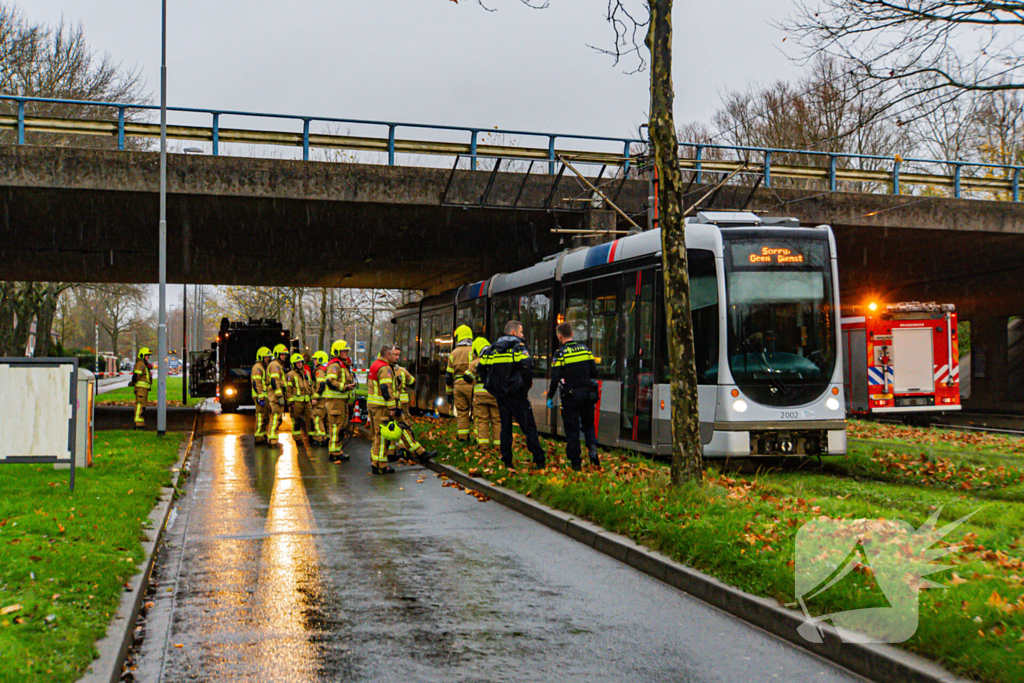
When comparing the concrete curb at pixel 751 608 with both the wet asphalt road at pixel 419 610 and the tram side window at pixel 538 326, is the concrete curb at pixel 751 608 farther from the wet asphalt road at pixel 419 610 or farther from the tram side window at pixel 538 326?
the tram side window at pixel 538 326

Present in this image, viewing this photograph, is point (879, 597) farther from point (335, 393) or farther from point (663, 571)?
Result: point (335, 393)

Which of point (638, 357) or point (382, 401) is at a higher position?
point (638, 357)

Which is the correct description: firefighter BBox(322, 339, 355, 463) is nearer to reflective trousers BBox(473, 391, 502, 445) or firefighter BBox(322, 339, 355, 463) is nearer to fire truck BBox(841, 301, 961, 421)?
reflective trousers BBox(473, 391, 502, 445)

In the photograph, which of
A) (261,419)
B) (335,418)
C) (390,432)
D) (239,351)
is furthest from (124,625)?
(239,351)

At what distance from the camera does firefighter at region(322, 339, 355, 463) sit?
15.5 m

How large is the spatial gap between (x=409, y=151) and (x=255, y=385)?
5965 mm

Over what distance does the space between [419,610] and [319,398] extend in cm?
1140

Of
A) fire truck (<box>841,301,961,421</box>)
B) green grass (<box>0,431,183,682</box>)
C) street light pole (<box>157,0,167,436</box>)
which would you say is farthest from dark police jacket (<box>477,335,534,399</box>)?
fire truck (<box>841,301,961,421</box>)

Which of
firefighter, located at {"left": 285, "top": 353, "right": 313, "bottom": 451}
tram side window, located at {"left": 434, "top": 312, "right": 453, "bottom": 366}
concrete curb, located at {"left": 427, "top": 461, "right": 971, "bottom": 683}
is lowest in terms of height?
concrete curb, located at {"left": 427, "top": 461, "right": 971, "bottom": 683}

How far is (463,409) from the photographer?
16.4 m

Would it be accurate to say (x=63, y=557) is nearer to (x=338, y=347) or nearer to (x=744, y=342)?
(x=744, y=342)

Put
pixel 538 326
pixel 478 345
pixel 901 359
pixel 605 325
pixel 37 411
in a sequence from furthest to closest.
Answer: pixel 901 359 → pixel 538 326 → pixel 478 345 → pixel 605 325 → pixel 37 411

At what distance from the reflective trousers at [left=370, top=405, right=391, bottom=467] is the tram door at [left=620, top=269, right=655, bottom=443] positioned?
134 inches

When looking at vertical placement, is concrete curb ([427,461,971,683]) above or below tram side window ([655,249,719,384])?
below
